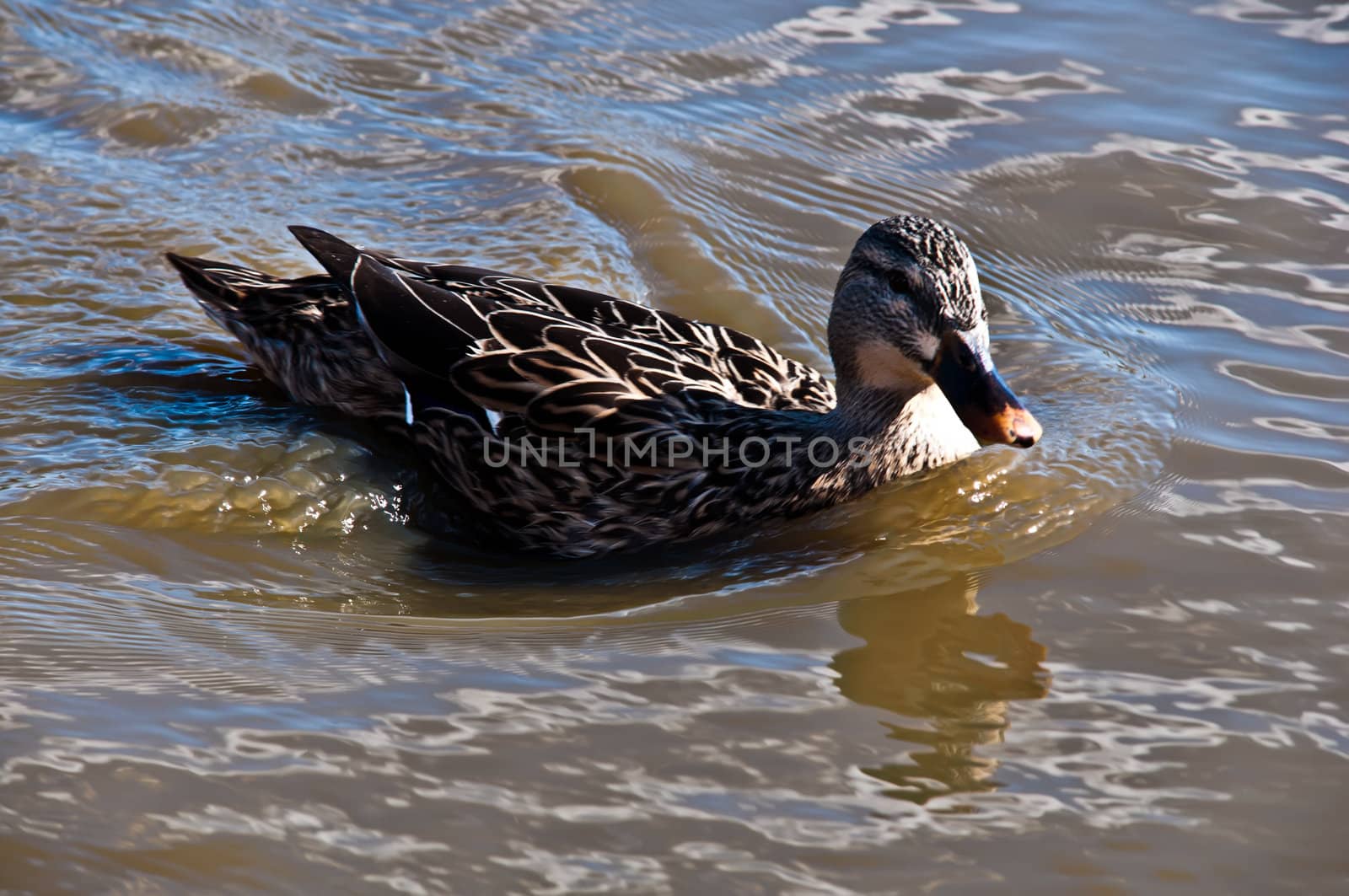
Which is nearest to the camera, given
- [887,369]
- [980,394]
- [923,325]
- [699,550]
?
[980,394]

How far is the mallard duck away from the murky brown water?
21 centimetres

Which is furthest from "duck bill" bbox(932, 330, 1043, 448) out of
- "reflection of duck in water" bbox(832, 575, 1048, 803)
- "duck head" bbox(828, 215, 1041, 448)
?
"reflection of duck in water" bbox(832, 575, 1048, 803)

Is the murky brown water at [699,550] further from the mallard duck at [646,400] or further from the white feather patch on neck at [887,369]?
the white feather patch on neck at [887,369]

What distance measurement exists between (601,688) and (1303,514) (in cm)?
288

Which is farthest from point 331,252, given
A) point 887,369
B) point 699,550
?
point 887,369

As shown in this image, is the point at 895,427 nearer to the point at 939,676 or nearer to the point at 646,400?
the point at 646,400

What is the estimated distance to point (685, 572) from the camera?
5.59 m

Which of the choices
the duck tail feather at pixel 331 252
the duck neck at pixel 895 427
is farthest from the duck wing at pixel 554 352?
the duck neck at pixel 895 427

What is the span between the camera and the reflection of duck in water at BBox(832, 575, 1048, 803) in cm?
413

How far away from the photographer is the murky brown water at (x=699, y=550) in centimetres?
387

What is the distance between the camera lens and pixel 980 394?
5426mm

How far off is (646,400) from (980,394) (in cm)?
136

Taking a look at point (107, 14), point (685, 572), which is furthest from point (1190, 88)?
point (107, 14)

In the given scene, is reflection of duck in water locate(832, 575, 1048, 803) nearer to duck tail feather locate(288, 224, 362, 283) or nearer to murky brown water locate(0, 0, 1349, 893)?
murky brown water locate(0, 0, 1349, 893)
